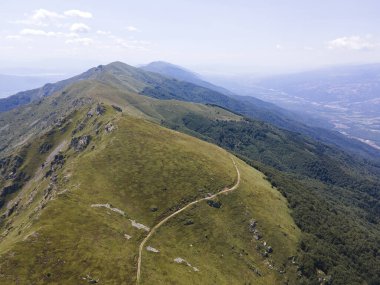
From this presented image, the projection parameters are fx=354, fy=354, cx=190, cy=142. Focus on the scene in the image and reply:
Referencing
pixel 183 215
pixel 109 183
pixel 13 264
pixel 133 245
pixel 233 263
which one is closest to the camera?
pixel 13 264

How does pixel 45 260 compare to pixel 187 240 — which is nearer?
pixel 45 260

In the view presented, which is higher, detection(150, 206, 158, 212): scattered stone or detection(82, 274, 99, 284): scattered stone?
detection(82, 274, 99, 284): scattered stone

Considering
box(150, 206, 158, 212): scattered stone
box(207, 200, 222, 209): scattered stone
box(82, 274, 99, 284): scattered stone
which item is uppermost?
box(82, 274, 99, 284): scattered stone

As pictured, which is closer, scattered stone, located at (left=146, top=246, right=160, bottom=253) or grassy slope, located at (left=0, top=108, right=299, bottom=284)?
grassy slope, located at (left=0, top=108, right=299, bottom=284)

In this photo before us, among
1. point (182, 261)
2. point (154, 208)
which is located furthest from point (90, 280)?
point (154, 208)

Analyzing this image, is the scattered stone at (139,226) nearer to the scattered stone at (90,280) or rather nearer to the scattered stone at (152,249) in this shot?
the scattered stone at (152,249)

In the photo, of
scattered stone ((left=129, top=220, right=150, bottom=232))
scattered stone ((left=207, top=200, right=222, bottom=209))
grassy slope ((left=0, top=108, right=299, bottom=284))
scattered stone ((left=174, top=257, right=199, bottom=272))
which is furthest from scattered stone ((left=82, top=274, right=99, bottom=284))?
scattered stone ((left=207, top=200, right=222, bottom=209))

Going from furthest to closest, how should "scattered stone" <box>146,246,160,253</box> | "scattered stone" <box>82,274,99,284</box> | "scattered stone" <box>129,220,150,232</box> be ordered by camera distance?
"scattered stone" <box>129,220,150,232</box>, "scattered stone" <box>146,246,160,253</box>, "scattered stone" <box>82,274,99,284</box>

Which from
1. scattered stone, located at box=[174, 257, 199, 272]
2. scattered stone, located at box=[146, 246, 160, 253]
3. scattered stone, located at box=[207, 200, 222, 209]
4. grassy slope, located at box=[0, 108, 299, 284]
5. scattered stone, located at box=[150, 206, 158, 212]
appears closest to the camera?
grassy slope, located at box=[0, 108, 299, 284]

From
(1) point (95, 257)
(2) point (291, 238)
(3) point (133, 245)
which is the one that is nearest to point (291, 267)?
(2) point (291, 238)

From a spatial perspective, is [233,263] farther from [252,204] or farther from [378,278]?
[378,278]

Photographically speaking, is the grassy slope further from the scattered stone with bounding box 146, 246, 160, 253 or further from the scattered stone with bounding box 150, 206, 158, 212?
the scattered stone with bounding box 146, 246, 160, 253
